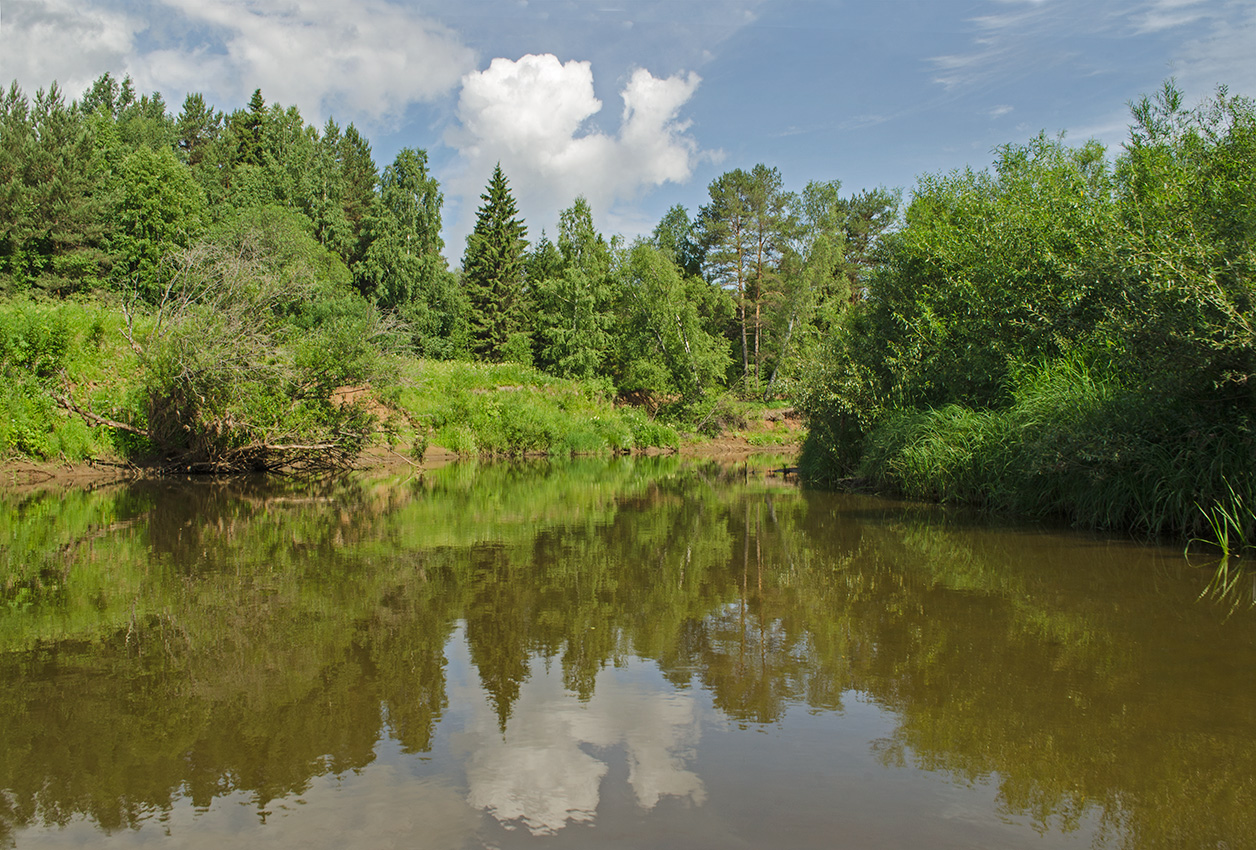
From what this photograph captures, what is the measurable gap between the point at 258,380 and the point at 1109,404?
58.1 ft

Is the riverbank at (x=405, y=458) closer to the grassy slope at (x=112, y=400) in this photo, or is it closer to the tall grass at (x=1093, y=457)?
the grassy slope at (x=112, y=400)

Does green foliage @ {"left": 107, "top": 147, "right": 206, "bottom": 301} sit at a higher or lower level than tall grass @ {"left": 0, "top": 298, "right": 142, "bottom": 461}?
higher

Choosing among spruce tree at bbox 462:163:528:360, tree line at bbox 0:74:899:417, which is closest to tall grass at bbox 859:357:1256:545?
tree line at bbox 0:74:899:417

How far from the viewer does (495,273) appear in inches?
2249

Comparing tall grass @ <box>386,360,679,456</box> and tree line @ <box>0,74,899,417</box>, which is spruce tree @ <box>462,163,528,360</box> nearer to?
tree line @ <box>0,74,899,417</box>

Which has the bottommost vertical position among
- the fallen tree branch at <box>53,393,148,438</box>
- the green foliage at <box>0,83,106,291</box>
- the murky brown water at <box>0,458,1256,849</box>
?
the murky brown water at <box>0,458,1256,849</box>

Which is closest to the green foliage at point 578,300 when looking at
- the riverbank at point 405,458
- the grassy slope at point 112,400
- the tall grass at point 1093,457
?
the riverbank at point 405,458

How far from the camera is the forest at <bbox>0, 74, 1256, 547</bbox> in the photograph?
412 inches

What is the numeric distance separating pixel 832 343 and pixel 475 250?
4241 centimetres

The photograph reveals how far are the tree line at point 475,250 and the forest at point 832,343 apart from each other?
0.84 ft

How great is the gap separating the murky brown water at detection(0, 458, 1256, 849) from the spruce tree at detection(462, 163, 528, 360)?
45.9 metres

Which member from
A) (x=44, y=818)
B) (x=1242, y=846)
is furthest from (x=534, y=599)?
(x=1242, y=846)

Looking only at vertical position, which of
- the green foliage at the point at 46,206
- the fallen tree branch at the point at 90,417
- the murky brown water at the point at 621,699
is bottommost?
the murky brown water at the point at 621,699

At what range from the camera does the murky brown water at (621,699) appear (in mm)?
3395
